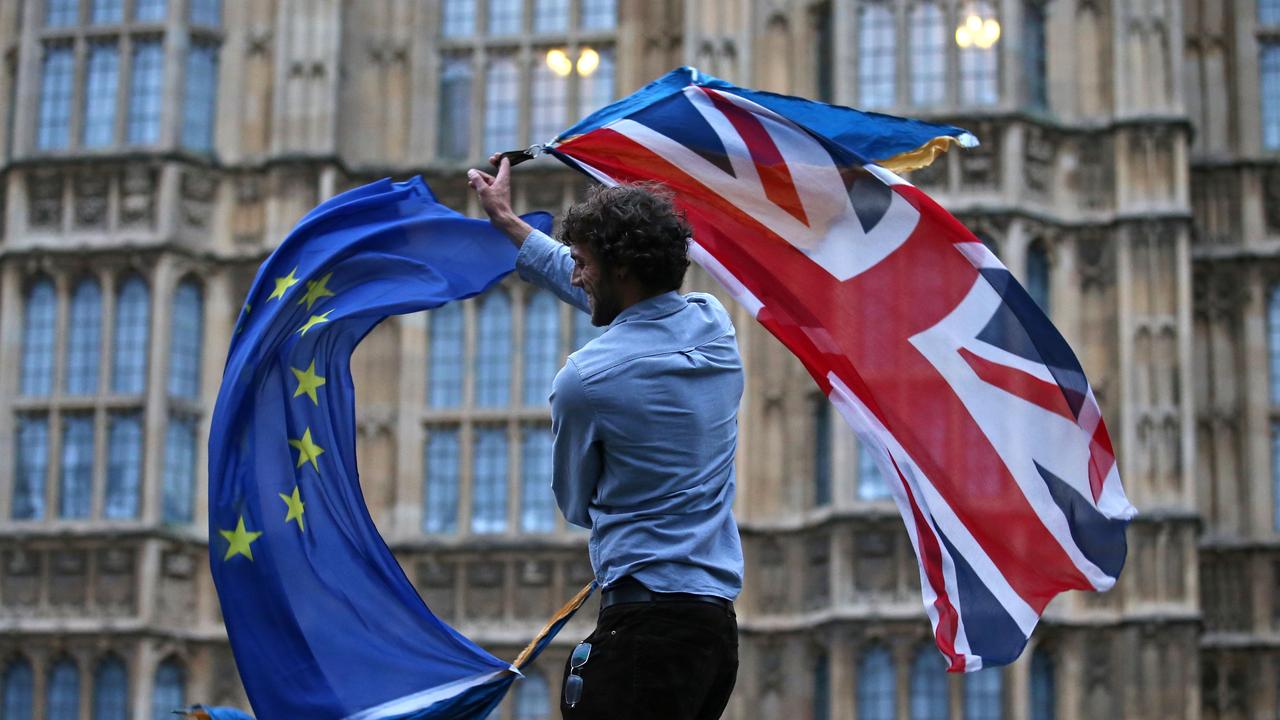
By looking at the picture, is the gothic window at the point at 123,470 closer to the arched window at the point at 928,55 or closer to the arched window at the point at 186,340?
the arched window at the point at 186,340

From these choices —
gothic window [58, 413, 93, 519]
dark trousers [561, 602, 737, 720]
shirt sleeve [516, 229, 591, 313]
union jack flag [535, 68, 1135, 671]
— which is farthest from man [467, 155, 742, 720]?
gothic window [58, 413, 93, 519]

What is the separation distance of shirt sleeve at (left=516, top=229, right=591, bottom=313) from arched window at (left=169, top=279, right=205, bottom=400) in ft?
55.3

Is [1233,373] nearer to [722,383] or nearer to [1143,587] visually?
[1143,587]

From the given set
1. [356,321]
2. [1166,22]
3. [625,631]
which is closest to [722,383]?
[625,631]

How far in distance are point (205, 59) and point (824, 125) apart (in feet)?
54.8

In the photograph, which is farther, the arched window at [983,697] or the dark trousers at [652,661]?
the arched window at [983,697]

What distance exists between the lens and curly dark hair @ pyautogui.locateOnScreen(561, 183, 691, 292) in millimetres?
5082

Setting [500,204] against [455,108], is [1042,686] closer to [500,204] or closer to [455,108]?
[455,108]

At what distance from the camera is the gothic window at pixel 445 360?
22781 mm

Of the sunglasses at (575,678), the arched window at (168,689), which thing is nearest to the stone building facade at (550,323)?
the arched window at (168,689)

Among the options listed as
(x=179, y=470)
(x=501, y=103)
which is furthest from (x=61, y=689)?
(x=501, y=103)

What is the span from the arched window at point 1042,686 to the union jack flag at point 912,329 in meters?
13.7

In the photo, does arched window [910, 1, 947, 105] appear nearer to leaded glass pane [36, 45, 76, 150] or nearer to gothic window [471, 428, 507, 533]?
gothic window [471, 428, 507, 533]

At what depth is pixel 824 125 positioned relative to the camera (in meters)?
7.89
